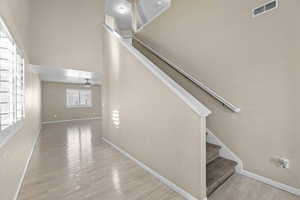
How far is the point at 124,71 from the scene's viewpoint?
2.89 meters

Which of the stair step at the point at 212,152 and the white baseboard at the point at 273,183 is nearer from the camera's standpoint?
the white baseboard at the point at 273,183

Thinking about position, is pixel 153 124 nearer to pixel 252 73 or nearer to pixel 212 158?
pixel 212 158

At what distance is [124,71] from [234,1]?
7.82 ft

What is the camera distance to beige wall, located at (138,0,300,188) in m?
1.74

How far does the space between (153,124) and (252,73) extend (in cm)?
178

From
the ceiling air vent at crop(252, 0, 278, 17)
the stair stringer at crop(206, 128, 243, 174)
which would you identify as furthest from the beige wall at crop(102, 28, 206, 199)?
the ceiling air vent at crop(252, 0, 278, 17)

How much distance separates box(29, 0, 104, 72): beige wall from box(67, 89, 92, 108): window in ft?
17.2

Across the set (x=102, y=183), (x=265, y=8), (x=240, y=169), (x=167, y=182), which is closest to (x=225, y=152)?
(x=240, y=169)

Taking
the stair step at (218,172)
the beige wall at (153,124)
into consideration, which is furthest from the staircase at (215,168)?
the beige wall at (153,124)

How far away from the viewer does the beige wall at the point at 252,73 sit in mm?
1735

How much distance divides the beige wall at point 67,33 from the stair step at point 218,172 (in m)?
3.86

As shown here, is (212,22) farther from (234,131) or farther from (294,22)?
(234,131)

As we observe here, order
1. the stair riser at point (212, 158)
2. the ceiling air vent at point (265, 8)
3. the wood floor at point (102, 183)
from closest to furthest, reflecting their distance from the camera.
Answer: the wood floor at point (102, 183) < the ceiling air vent at point (265, 8) < the stair riser at point (212, 158)

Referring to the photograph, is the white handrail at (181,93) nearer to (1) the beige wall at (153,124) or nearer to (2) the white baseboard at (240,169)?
(1) the beige wall at (153,124)
